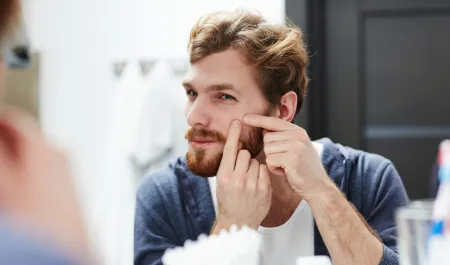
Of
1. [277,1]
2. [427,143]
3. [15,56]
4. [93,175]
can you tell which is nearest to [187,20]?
[277,1]

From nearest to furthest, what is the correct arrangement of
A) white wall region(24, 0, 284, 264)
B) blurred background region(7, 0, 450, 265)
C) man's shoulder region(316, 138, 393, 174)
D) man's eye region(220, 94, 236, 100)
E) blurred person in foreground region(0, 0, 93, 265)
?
blurred person in foreground region(0, 0, 93, 265) < man's eye region(220, 94, 236, 100) < man's shoulder region(316, 138, 393, 174) < blurred background region(7, 0, 450, 265) < white wall region(24, 0, 284, 264)

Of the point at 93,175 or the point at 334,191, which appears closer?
the point at 334,191

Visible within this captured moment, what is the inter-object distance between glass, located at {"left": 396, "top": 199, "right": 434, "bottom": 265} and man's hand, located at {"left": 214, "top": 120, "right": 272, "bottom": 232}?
22.1 inches

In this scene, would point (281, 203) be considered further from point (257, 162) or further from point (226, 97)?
point (226, 97)

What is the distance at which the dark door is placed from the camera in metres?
2.06

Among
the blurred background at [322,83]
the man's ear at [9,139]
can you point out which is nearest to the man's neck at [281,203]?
the blurred background at [322,83]

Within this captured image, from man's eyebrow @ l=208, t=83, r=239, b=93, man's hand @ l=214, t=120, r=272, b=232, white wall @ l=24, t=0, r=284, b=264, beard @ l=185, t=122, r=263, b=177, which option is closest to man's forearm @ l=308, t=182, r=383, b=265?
man's hand @ l=214, t=120, r=272, b=232

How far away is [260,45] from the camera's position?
55.0 inches

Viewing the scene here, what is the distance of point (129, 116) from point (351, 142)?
2.52ft

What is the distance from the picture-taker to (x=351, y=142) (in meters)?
2.11

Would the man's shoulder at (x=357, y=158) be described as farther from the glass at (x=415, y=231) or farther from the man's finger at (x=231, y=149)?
the glass at (x=415, y=231)

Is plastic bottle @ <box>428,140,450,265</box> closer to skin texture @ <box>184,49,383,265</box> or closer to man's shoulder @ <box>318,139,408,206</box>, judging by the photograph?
skin texture @ <box>184,49,383,265</box>

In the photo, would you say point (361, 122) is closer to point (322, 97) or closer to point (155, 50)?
point (322, 97)

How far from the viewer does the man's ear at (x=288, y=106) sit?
57.2 inches
